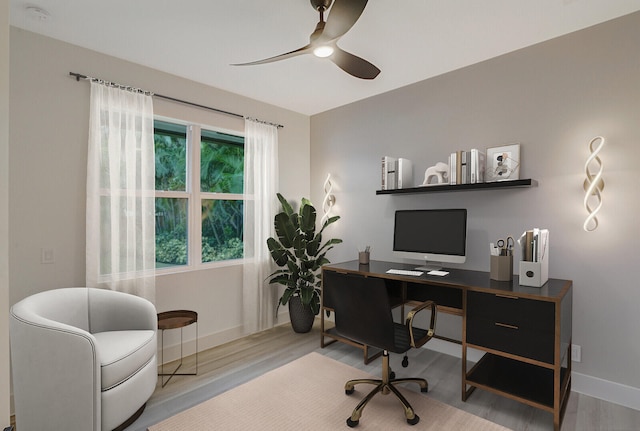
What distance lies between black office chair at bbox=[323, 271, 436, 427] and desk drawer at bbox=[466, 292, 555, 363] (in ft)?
1.10

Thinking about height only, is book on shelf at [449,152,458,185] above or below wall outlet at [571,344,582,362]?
above

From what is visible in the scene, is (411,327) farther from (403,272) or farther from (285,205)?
(285,205)

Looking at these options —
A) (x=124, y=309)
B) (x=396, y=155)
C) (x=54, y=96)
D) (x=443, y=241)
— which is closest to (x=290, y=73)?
(x=396, y=155)

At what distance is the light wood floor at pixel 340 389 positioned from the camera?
206 centimetres

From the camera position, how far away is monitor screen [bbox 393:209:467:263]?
2.68 meters

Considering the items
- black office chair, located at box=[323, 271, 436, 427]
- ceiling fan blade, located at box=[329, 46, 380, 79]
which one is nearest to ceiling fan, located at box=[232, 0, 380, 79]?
ceiling fan blade, located at box=[329, 46, 380, 79]

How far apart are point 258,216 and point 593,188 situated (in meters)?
2.94

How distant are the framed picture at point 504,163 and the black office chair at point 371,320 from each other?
1.24 meters

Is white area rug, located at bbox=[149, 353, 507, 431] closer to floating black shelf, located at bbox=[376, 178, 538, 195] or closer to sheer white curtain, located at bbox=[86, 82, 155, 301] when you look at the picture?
sheer white curtain, located at bbox=[86, 82, 155, 301]

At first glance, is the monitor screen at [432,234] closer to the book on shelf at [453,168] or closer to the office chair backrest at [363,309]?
the book on shelf at [453,168]

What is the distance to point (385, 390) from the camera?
7.54 feet

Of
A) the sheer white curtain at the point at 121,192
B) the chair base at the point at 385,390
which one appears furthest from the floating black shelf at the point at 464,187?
the sheer white curtain at the point at 121,192

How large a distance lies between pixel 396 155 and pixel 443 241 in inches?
43.2

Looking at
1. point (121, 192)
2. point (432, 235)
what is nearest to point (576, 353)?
point (432, 235)
